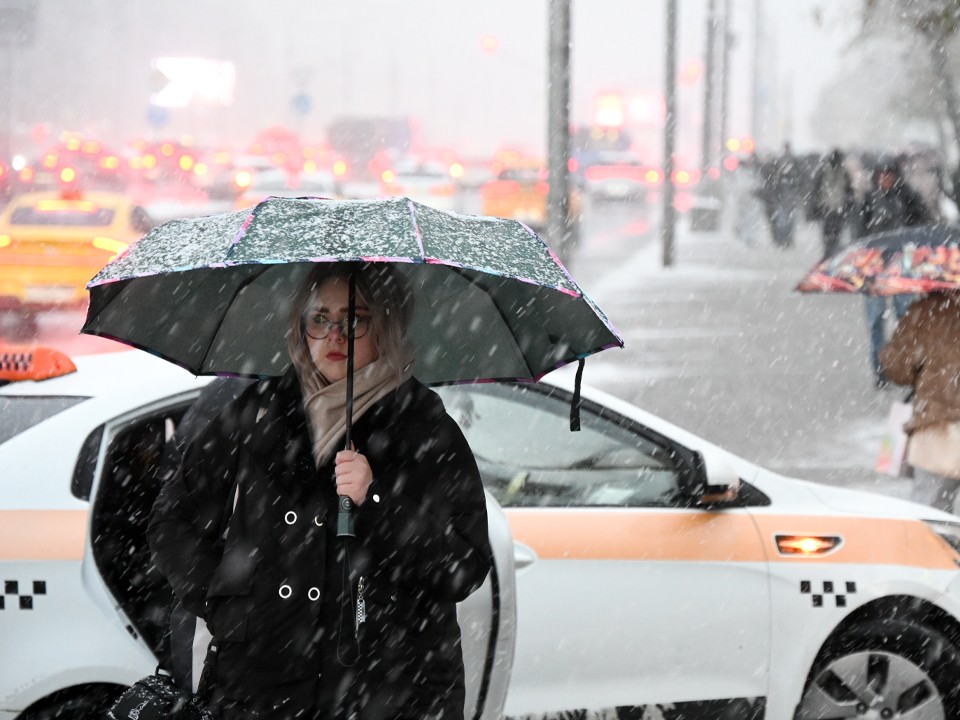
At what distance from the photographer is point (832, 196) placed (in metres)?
19.4

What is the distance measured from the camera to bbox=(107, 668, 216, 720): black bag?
2951 millimetres

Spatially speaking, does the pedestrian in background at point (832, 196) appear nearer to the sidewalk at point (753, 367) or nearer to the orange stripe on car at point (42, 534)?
the sidewalk at point (753, 367)

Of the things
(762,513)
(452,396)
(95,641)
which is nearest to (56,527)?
(95,641)

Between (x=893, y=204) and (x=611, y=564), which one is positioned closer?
(x=611, y=564)

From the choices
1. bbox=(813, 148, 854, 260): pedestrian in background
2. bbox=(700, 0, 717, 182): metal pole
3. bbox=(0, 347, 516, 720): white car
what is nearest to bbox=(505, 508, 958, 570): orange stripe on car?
bbox=(0, 347, 516, 720): white car

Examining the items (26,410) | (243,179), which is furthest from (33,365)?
(243,179)

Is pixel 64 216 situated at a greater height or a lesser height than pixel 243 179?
greater

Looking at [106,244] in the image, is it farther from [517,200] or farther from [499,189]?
[517,200]

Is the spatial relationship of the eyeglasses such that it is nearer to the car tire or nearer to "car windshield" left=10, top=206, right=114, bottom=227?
the car tire

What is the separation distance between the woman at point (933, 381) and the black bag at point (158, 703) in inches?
157

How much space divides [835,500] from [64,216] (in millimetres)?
14618

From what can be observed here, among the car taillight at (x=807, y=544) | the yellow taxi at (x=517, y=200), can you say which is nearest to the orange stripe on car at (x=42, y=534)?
the car taillight at (x=807, y=544)

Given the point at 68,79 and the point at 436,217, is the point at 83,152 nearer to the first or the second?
the point at 436,217

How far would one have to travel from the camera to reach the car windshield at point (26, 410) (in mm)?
4137
